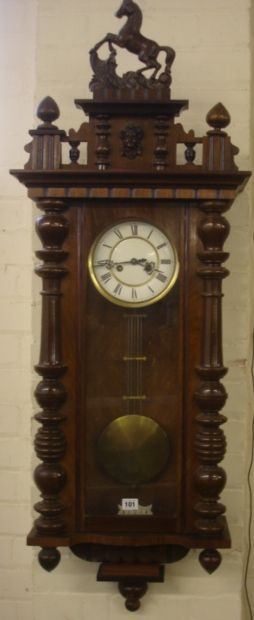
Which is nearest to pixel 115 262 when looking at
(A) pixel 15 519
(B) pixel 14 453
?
(B) pixel 14 453

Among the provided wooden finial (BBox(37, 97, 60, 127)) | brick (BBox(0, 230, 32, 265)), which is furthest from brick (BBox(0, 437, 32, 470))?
wooden finial (BBox(37, 97, 60, 127))

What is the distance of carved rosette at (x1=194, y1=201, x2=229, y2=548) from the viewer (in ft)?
4.30

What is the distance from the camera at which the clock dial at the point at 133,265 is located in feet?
4.36

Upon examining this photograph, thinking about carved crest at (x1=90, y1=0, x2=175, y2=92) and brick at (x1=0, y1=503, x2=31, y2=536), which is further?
brick at (x1=0, y1=503, x2=31, y2=536)

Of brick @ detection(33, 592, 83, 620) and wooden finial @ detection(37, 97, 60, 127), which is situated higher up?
wooden finial @ detection(37, 97, 60, 127)

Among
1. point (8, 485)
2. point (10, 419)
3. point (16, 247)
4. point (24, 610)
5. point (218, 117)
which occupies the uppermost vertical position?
point (218, 117)

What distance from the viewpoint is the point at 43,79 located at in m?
1.53

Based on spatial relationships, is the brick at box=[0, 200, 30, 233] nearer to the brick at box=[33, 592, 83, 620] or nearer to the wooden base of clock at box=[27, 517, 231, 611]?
the wooden base of clock at box=[27, 517, 231, 611]

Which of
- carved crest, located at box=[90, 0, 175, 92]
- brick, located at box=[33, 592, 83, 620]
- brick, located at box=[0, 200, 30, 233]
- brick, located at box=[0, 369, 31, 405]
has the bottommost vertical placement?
brick, located at box=[33, 592, 83, 620]

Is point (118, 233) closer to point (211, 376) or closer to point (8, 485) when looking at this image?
point (211, 376)

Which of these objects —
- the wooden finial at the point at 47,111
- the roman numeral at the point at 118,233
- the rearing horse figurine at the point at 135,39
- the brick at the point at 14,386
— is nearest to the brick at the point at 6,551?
the brick at the point at 14,386

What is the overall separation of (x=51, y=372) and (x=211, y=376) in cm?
35

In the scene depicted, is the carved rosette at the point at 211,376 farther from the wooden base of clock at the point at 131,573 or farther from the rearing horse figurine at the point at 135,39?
the rearing horse figurine at the point at 135,39

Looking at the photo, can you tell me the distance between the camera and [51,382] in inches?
52.5
